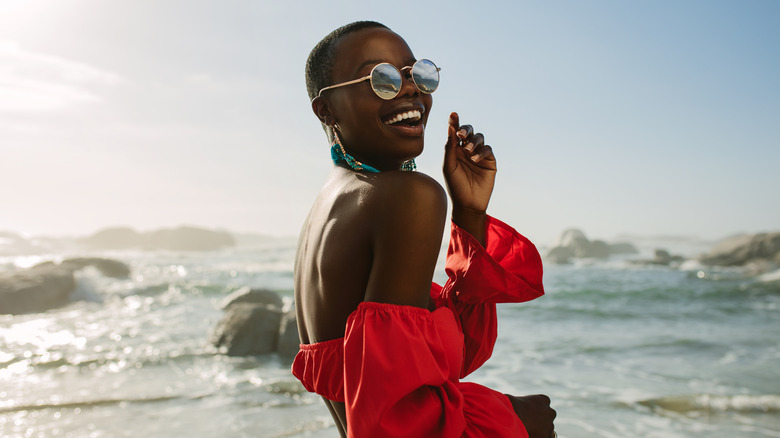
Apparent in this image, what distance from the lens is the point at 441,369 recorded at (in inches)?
57.3

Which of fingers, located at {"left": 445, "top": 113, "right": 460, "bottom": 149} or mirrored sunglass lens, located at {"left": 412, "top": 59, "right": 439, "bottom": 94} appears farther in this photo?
fingers, located at {"left": 445, "top": 113, "right": 460, "bottom": 149}

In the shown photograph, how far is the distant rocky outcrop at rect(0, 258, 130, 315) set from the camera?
37.0 feet

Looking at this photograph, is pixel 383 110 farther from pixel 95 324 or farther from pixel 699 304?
pixel 699 304

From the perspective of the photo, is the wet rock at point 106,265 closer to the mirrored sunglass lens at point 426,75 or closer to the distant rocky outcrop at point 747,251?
the mirrored sunglass lens at point 426,75

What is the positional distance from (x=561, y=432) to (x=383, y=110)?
3903mm

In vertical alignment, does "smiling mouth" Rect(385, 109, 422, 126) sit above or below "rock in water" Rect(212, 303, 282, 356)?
above

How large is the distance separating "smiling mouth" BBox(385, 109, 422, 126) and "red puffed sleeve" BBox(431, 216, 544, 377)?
15.3 inches

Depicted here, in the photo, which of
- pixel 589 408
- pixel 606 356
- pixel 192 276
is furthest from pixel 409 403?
pixel 192 276

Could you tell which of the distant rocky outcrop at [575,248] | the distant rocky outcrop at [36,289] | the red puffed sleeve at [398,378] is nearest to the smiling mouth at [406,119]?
the red puffed sleeve at [398,378]

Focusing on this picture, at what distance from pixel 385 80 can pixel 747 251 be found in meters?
21.3

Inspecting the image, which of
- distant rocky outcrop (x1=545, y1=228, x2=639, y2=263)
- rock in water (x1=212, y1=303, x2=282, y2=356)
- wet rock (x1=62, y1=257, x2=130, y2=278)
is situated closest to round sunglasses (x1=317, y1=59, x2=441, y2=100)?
rock in water (x1=212, y1=303, x2=282, y2=356)

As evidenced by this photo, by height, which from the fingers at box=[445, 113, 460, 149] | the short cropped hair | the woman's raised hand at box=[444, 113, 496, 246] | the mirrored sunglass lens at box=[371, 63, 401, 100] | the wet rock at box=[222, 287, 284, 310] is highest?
the short cropped hair

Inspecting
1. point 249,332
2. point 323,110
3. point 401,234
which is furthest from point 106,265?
point 401,234

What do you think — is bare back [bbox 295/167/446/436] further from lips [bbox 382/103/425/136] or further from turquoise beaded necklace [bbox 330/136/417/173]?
lips [bbox 382/103/425/136]
